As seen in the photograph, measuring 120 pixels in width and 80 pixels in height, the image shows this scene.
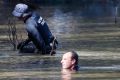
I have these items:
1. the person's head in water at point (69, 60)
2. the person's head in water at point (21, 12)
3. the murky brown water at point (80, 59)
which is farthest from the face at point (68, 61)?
the person's head in water at point (21, 12)

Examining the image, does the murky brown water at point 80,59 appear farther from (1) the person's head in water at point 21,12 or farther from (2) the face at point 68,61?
(1) the person's head in water at point 21,12

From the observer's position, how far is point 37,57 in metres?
17.7

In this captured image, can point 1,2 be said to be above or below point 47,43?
below

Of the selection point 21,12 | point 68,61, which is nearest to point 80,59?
point 21,12

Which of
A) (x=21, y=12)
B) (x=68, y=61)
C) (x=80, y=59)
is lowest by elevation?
(x=80, y=59)

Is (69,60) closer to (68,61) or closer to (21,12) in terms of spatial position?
(68,61)

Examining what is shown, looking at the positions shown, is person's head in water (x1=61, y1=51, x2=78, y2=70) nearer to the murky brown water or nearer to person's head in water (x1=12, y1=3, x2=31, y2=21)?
the murky brown water

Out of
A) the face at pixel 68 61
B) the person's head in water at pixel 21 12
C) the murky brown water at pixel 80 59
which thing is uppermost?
the person's head in water at pixel 21 12

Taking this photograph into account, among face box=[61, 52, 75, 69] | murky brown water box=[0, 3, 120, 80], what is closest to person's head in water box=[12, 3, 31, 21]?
murky brown water box=[0, 3, 120, 80]

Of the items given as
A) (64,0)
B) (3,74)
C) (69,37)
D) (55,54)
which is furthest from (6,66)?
(64,0)

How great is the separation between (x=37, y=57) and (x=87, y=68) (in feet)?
8.99

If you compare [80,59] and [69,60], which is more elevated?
[69,60]

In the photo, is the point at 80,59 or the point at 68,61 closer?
the point at 68,61

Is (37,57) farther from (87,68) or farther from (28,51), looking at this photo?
(87,68)
